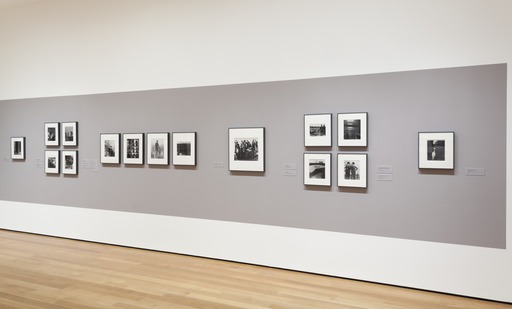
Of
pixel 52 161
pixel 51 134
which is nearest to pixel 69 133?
pixel 51 134

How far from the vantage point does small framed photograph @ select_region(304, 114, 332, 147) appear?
301 inches

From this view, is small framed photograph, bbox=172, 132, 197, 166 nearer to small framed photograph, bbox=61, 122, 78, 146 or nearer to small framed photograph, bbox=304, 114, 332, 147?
small framed photograph, bbox=304, 114, 332, 147

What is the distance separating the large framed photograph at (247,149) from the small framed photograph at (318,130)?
0.95 meters

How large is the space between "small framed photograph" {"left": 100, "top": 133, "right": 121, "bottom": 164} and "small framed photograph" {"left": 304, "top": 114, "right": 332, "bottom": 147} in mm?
4877

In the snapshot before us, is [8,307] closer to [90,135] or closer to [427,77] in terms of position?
[90,135]

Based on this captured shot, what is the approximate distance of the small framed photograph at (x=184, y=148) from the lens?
9.05 m

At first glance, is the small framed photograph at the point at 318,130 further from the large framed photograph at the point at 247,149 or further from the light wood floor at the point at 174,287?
the light wood floor at the point at 174,287

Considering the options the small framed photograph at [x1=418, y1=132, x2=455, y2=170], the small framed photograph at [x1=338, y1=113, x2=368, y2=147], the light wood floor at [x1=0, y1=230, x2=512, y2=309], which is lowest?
the light wood floor at [x1=0, y1=230, x2=512, y2=309]

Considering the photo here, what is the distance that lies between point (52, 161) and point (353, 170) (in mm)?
8173

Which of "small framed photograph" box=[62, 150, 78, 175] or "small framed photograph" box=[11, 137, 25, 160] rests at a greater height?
"small framed photograph" box=[11, 137, 25, 160]

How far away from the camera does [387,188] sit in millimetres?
7227

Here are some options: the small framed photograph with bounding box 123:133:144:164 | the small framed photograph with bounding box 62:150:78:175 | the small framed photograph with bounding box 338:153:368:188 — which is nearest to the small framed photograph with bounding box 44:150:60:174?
the small framed photograph with bounding box 62:150:78:175

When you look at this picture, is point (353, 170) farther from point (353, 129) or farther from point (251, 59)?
point (251, 59)

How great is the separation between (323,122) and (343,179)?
1.13 meters
